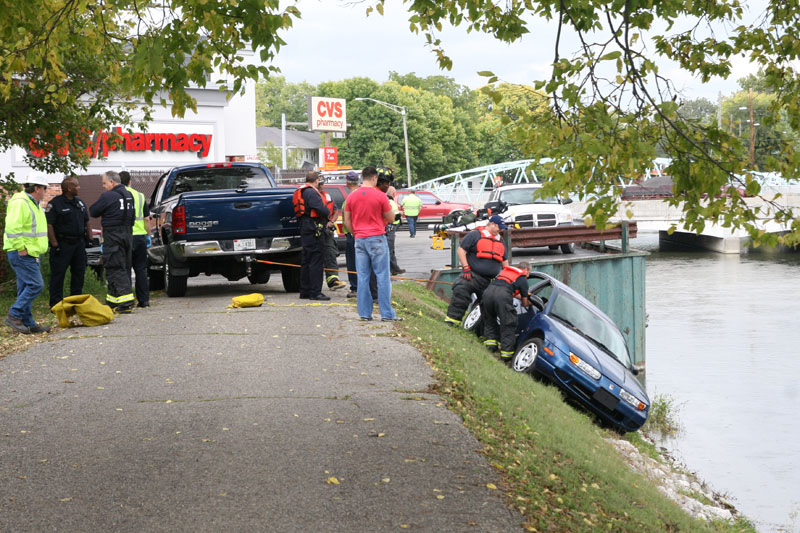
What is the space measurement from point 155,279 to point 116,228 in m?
4.07

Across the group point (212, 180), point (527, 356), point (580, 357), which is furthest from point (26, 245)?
point (580, 357)

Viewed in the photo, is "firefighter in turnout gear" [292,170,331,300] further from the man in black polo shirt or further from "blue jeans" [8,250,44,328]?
"blue jeans" [8,250,44,328]

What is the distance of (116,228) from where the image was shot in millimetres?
12617

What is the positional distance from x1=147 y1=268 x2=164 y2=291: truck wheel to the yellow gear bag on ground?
435 cm

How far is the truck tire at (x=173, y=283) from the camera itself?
575 inches

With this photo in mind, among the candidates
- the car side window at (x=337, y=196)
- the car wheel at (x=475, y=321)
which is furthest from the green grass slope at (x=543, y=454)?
the car side window at (x=337, y=196)

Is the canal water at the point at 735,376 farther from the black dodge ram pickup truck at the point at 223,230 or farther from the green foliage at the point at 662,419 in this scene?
the black dodge ram pickup truck at the point at 223,230

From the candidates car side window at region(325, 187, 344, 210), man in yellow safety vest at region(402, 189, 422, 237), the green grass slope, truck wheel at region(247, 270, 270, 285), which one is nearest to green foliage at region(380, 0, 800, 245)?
the green grass slope

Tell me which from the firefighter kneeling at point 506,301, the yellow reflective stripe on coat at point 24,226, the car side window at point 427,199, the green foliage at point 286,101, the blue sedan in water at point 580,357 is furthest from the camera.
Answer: the green foliage at point 286,101

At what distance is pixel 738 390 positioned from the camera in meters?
21.4

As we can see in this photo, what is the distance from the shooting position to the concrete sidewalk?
556cm

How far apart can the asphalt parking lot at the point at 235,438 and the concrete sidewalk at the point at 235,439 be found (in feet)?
0.05

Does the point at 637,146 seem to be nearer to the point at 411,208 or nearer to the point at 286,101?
the point at 411,208

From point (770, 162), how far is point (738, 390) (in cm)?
1599
